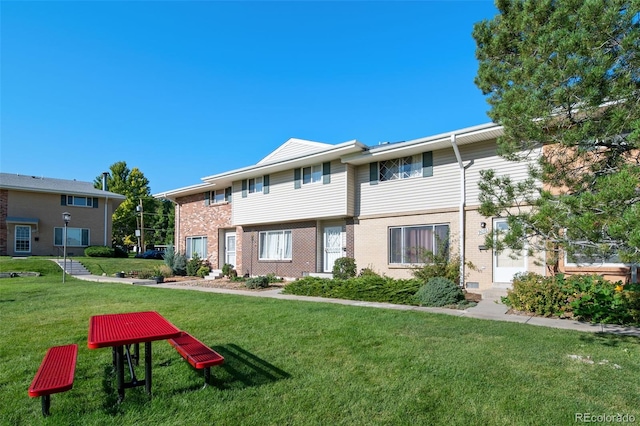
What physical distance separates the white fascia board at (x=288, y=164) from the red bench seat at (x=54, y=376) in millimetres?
11582

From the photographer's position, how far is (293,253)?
685 inches

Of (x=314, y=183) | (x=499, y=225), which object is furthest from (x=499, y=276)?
(x=314, y=183)

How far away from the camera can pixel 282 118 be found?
2159cm

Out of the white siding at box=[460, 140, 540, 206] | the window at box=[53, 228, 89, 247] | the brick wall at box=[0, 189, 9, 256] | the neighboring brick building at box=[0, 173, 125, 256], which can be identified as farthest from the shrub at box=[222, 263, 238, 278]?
the brick wall at box=[0, 189, 9, 256]

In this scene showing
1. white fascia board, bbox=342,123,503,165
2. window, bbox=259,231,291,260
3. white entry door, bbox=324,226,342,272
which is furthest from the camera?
window, bbox=259,231,291,260

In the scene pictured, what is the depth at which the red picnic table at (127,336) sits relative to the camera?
3.52 m

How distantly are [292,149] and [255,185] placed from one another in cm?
275

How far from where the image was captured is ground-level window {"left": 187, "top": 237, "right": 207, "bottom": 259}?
2288 cm

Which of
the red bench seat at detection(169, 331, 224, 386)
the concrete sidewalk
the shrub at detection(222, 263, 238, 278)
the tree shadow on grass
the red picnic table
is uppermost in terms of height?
the red picnic table

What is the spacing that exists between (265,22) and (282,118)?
322 inches

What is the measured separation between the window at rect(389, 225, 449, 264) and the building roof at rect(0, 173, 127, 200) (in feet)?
98.6

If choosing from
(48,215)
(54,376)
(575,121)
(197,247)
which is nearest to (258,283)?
(197,247)

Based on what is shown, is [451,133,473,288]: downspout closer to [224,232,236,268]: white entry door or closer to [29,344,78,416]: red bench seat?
[29,344,78,416]: red bench seat

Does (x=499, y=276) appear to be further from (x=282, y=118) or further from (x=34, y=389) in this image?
(x=282, y=118)
